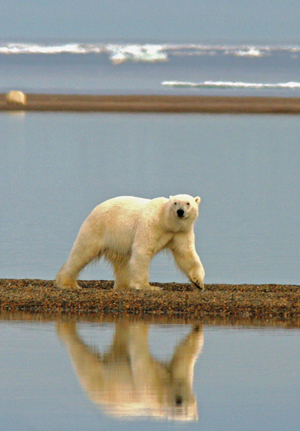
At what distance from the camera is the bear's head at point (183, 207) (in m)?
11.0

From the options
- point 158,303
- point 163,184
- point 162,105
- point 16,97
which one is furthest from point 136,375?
point 162,105

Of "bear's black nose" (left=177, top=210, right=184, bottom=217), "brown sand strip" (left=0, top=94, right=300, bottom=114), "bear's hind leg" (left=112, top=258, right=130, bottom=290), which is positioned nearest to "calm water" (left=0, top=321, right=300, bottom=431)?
"bear's black nose" (left=177, top=210, right=184, bottom=217)

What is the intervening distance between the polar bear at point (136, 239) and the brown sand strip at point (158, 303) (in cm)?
49

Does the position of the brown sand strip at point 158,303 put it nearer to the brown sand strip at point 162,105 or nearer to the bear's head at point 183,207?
the bear's head at point 183,207

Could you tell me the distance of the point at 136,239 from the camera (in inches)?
443

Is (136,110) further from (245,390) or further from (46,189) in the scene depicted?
(245,390)

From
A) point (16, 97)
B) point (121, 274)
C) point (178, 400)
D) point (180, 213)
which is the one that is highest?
point (16, 97)

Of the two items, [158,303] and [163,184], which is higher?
[163,184]

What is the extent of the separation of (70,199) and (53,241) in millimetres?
6128

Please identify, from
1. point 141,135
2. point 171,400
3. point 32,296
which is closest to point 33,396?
point 171,400

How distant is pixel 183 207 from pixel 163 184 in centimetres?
1365

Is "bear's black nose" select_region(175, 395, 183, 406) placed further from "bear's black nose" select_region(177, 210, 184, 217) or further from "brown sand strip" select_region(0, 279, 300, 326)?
"bear's black nose" select_region(177, 210, 184, 217)

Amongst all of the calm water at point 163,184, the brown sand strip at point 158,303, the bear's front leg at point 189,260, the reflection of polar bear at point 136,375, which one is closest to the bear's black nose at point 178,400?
the reflection of polar bear at point 136,375

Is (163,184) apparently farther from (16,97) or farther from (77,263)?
(16,97)
